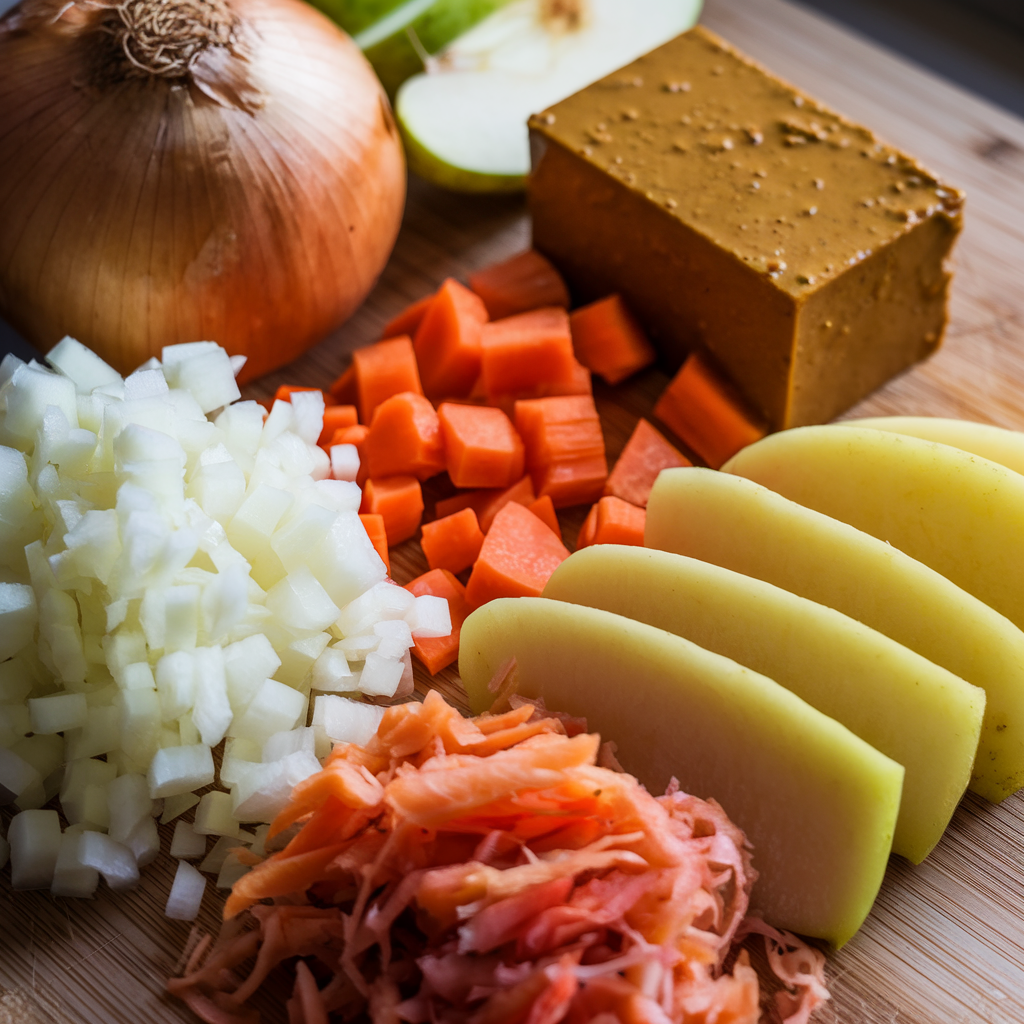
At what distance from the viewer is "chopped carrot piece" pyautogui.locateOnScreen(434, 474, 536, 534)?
2180 mm

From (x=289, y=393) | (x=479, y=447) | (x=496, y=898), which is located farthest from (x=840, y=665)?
(x=289, y=393)

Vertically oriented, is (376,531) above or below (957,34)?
below

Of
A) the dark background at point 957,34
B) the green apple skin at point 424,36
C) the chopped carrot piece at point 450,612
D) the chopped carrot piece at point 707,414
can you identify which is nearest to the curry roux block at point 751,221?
the chopped carrot piece at point 707,414

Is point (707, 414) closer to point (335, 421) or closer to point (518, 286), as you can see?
point (518, 286)

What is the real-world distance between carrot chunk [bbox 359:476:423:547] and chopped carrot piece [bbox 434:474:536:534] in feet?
0.19

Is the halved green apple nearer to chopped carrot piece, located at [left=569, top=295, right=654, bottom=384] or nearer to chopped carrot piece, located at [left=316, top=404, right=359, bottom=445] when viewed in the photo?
chopped carrot piece, located at [left=569, top=295, right=654, bottom=384]

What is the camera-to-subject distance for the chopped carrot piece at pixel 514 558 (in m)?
2.01

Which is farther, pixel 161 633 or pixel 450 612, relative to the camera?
pixel 450 612

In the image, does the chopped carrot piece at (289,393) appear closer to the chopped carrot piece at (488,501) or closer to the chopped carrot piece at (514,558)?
the chopped carrot piece at (488,501)

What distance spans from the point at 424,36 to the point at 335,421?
1.11 m

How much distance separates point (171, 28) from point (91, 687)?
118 cm

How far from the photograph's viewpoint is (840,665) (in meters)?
1.57

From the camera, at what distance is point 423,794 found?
1.50 metres

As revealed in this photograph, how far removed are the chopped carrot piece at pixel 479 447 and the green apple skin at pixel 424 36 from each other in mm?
1063
